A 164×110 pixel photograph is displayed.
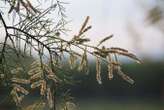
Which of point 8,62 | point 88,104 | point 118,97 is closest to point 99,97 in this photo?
point 118,97

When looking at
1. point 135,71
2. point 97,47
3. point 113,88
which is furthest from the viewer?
point 113,88

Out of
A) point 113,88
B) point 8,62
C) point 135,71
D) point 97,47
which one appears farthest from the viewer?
point 113,88

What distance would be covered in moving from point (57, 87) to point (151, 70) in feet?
47.6

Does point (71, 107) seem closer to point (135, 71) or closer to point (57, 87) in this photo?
point (57, 87)

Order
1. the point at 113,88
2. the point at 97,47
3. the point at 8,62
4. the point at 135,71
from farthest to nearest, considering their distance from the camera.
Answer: the point at 113,88 < the point at 135,71 < the point at 8,62 < the point at 97,47

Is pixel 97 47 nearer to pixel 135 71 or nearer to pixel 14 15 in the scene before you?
pixel 14 15

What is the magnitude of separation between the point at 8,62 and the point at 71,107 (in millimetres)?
168

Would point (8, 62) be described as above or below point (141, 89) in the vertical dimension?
above

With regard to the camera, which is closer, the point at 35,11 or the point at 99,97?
the point at 35,11

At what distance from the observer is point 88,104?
638 inches

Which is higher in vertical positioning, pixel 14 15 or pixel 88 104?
pixel 14 15

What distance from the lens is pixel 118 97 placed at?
18250mm

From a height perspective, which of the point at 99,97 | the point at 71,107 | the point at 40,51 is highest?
the point at 40,51

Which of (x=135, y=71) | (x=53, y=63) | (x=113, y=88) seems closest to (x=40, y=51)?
(x=53, y=63)
